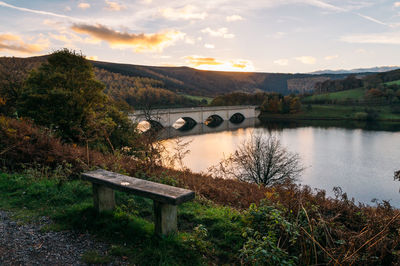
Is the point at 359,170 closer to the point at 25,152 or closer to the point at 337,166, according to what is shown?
the point at 337,166

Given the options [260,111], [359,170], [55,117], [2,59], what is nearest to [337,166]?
[359,170]

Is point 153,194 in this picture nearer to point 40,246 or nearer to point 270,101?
point 40,246

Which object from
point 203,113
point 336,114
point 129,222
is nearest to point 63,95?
point 129,222

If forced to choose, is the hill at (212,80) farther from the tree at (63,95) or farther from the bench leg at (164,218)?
the bench leg at (164,218)

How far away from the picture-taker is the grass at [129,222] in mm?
3842

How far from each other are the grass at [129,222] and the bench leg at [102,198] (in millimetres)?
140

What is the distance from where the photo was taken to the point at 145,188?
429 cm

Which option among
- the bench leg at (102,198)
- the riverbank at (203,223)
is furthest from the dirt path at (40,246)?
the bench leg at (102,198)

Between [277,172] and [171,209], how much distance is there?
18.8 metres

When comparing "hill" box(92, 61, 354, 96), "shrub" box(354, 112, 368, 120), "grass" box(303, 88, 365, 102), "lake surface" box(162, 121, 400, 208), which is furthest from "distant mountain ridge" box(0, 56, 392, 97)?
"lake surface" box(162, 121, 400, 208)

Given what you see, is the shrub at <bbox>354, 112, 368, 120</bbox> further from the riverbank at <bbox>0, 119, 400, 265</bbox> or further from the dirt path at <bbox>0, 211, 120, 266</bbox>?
the dirt path at <bbox>0, 211, 120, 266</bbox>

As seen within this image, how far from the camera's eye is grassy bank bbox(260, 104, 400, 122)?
234 feet

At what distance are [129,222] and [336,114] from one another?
82.8 metres

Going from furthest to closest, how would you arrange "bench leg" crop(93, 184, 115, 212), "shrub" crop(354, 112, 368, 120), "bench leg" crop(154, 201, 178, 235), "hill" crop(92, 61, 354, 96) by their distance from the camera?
"hill" crop(92, 61, 354, 96)
"shrub" crop(354, 112, 368, 120)
"bench leg" crop(93, 184, 115, 212)
"bench leg" crop(154, 201, 178, 235)
